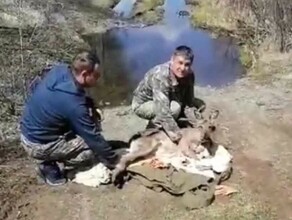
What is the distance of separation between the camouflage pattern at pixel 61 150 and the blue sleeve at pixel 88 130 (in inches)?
5.3

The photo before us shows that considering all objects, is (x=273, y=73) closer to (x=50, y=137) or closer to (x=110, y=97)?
(x=110, y=97)

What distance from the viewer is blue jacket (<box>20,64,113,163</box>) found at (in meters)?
5.00

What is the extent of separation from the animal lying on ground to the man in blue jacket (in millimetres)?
376

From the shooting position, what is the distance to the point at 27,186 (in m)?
5.55

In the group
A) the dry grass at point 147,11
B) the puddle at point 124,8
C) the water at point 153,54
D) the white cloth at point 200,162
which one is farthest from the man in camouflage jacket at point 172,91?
the puddle at point 124,8

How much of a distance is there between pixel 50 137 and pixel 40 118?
7.9 inches

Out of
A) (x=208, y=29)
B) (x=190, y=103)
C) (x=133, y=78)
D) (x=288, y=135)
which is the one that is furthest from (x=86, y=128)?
(x=208, y=29)

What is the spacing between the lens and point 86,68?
4.97 metres

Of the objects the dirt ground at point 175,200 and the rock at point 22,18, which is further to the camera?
the rock at point 22,18

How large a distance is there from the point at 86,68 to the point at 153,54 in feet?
28.7

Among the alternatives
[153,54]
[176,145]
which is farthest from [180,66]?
[153,54]

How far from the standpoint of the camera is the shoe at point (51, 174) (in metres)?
5.44

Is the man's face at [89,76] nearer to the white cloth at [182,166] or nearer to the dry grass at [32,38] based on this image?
the white cloth at [182,166]

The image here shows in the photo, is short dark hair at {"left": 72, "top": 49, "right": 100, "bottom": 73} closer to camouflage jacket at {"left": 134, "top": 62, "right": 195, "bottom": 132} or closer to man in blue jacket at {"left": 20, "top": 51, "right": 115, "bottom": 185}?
man in blue jacket at {"left": 20, "top": 51, "right": 115, "bottom": 185}
